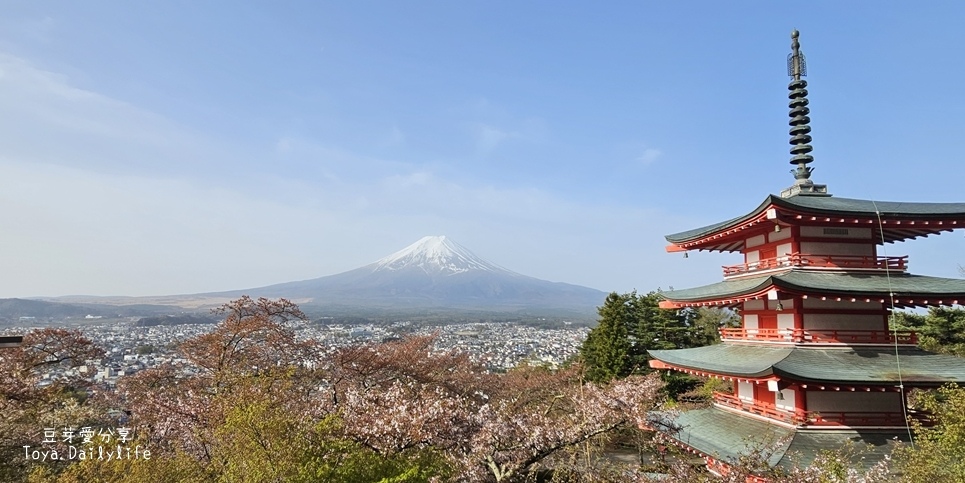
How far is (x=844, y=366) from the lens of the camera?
25.3 feet

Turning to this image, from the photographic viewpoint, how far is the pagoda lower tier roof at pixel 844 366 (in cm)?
729

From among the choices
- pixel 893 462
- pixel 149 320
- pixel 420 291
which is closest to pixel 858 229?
pixel 893 462

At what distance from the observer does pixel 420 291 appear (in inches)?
6152

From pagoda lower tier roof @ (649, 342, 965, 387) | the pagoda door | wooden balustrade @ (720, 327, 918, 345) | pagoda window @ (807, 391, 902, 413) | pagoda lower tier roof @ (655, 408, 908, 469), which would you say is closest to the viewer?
pagoda lower tier roof @ (655, 408, 908, 469)

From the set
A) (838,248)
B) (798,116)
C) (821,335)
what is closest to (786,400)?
(821,335)

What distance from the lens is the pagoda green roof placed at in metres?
7.94

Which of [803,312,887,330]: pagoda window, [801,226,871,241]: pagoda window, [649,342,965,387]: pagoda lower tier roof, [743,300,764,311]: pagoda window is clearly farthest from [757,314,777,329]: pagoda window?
[801,226,871,241]: pagoda window

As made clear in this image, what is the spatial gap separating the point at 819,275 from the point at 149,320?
7802 cm

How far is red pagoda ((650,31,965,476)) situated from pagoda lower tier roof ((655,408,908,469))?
0.02 meters

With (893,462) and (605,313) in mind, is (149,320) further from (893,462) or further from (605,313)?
(893,462)

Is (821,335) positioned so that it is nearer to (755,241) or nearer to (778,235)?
(778,235)

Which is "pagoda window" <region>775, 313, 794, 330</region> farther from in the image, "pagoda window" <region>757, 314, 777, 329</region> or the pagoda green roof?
the pagoda green roof

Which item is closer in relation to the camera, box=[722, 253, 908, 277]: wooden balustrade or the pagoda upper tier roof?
the pagoda upper tier roof

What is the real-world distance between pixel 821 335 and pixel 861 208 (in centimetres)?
217
